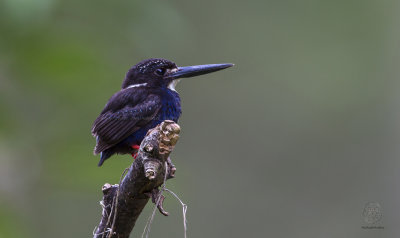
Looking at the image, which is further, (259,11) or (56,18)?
(259,11)

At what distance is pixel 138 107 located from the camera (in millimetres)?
4023

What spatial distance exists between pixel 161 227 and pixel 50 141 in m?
4.87

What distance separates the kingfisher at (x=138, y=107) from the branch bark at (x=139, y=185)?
0.87 m

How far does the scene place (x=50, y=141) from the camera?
3.29 m

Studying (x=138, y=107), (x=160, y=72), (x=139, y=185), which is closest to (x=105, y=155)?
(x=138, y=107)

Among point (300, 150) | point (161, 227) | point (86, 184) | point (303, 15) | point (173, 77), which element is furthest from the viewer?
point (303, 15)

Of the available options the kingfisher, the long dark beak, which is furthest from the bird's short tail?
the long dark beak

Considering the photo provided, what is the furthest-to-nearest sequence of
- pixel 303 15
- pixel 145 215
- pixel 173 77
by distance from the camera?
pixel 303 15 → pixel 145 215 → pixel 173 77

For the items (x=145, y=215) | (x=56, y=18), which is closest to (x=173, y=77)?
(x=56, y=18)

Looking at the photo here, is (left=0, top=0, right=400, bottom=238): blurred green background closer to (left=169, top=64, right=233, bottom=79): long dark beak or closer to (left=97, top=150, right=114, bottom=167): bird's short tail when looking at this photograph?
(left=169, top=64, right=233, bottom=79): long dark beak

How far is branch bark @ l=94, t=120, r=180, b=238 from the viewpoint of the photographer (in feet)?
7.77

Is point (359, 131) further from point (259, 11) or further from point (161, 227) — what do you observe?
point (161, 227)

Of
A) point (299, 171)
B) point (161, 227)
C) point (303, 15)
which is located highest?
point (303, 15)

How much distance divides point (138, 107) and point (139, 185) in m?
1.57
